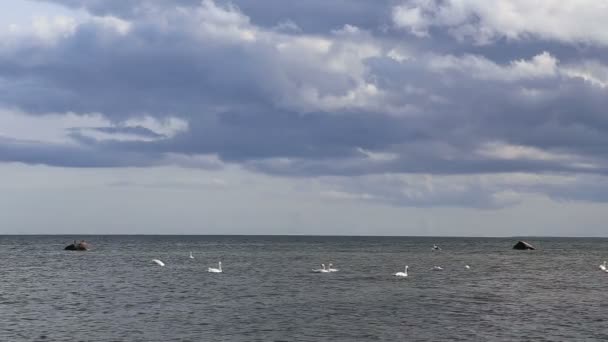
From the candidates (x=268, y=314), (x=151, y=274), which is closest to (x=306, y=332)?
(x=268, y=314)

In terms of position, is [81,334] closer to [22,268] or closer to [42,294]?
[42,294]

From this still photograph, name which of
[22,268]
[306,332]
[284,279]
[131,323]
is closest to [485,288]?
[284,279]

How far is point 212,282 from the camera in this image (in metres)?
84.4

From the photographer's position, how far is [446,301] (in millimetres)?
64875

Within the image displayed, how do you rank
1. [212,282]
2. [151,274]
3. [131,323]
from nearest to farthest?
1. [131,323]
2. [212,282]
3. [151,274]

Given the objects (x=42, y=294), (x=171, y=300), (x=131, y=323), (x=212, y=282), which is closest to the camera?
(x=131, y=323)

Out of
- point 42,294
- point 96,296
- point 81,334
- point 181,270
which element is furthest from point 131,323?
point 181,270

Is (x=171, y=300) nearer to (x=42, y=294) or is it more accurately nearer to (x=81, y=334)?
(x=42, y=294)

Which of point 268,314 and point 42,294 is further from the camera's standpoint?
point 42,294

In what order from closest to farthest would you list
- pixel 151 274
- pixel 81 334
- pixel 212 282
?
1. pixel 81 334
2. pixel 212 282
3. pixel 151 274

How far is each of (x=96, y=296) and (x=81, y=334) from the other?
890 inches

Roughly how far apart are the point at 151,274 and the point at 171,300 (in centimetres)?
3452

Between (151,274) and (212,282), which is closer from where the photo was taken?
(212,282)

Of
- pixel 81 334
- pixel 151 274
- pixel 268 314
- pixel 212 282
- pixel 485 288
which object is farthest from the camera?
pixel 151 274
